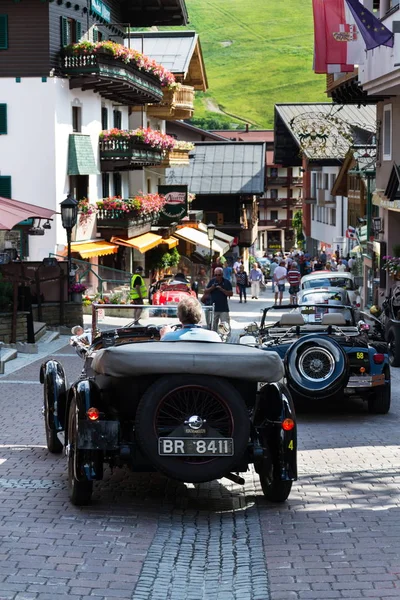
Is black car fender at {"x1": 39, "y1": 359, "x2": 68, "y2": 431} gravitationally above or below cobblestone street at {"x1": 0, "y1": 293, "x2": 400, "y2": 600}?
above

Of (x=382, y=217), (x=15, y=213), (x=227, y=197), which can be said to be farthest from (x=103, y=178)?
(x=227, y=197)

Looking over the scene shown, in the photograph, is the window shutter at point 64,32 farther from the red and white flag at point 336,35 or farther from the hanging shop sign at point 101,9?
the red and white flag at point 336,35

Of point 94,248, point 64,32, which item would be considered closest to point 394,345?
point 94,248

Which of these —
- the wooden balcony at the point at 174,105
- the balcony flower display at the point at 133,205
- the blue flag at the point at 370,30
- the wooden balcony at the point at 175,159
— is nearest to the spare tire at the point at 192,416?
the blue flag at the point at 370,30

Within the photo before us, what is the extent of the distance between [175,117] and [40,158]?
20135 mm

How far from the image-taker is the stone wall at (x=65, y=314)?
26.5m

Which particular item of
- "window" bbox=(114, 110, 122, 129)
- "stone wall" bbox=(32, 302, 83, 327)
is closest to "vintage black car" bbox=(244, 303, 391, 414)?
"stone wall" bbox=(32, 302, 83, 327)

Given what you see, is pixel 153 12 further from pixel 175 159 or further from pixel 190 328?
pixel 190 328

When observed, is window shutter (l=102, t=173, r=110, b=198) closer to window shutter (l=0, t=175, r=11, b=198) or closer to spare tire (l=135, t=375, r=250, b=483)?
window shutter (l=0, t=175, r=11, b=198)

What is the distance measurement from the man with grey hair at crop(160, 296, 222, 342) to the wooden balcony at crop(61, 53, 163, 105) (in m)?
28.3

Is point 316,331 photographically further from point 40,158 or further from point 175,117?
point 175,117

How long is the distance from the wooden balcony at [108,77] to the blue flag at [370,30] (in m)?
15.1

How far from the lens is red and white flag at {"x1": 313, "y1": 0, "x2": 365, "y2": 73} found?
25734 mm

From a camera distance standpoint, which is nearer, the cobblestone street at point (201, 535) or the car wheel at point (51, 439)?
the cobblestone street at point (201, 535)
